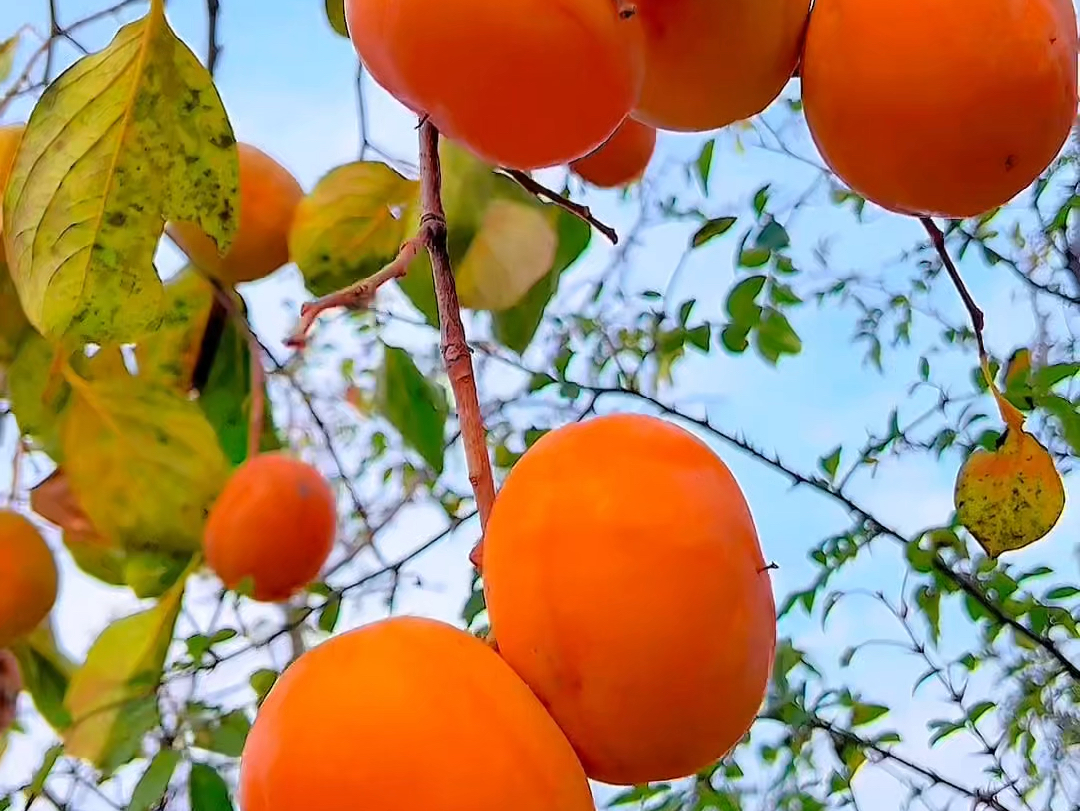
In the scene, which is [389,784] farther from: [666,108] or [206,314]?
[206,314]

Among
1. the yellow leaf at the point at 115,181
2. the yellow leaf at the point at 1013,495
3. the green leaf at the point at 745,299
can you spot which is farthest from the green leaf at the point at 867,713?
the yellow leaf at the point at 115,181

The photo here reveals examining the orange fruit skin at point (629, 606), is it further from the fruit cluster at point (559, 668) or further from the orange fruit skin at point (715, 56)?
the orange fruit skin at point (715, 56)

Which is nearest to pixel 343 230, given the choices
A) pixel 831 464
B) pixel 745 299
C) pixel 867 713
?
pixel 745 299

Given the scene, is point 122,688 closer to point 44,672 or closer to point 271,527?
point 271,527

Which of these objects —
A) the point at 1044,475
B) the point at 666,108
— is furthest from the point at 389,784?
the point at 1044,475

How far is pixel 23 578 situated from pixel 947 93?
72 centimetres

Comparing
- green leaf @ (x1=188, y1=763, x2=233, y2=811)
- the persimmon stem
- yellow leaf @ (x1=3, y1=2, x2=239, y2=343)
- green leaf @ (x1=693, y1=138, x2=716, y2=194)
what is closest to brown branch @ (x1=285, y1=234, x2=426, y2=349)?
the persimmon stem

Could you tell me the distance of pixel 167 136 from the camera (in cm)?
45

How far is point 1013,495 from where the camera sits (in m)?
0.59

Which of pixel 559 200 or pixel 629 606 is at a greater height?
pixel 559 200

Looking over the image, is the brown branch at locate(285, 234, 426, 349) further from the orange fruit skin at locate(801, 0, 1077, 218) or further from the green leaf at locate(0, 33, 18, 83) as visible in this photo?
the green leaf at locate(0, 33, 18, 83)

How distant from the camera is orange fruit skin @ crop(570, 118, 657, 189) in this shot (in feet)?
1.87

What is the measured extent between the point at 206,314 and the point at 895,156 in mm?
577

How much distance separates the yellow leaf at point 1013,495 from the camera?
573 mm
